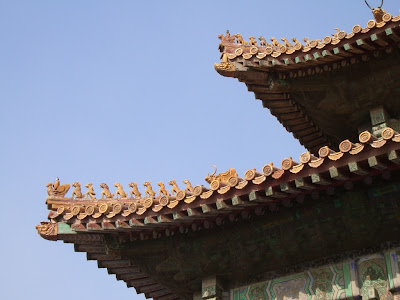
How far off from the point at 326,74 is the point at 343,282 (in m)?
4.70

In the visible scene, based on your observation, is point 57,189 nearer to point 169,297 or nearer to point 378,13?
point 169,297

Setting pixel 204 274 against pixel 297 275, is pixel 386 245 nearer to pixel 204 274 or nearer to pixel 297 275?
pixel 297 275

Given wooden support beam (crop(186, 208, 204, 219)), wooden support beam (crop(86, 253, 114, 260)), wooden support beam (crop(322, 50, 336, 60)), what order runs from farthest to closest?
1. wooden support beam (crop(322, 50, 336, 60))
2. wooden support beam (crop(86, 253, 114, 260))
3. wooden support beam (crop(186, 208, 204, 219))

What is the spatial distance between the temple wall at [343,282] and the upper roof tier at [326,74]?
411 centimetres

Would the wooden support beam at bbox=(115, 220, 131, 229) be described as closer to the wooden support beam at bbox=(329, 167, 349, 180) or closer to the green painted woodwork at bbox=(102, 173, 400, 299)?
the green painted woodwork at bbox=(102, 173, 400, 299)

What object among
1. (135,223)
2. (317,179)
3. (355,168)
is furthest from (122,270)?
(355,168)

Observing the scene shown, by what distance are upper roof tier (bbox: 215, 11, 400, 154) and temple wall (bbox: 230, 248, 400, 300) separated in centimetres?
411

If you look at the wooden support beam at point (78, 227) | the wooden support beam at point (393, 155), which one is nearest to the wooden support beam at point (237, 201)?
the wooden support beam at point (393, 155)

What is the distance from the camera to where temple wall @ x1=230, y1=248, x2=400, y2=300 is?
928cm

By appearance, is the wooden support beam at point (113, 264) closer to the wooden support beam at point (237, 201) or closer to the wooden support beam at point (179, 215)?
the wooden support beam at point (179, 215)

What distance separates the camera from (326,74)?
1279cm

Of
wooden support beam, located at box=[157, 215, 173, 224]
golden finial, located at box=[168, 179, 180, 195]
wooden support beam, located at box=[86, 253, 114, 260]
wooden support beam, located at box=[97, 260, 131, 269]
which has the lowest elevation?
wooden support beam, located at box=[97, 260, 131, 269]

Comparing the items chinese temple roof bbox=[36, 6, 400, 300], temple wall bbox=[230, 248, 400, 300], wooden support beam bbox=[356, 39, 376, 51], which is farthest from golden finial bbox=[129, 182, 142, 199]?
wooden support beam bbox=[356, 39, 376, 51]

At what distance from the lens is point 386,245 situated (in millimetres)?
9602
